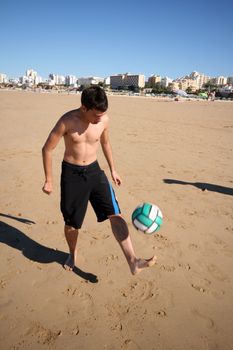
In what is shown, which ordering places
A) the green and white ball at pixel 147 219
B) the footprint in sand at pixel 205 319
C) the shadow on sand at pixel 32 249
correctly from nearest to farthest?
the footprint in sand at pixel 205 319
the green and white ball at pixel 147 219
the shadow on sand at pixel 32 249

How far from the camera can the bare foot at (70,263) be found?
3539 millimetres

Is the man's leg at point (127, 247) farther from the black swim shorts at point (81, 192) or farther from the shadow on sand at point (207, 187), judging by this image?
the shadow on sand at point (207, 187)

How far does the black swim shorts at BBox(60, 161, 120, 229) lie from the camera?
316 cm

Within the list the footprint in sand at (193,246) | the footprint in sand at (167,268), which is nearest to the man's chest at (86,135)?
the footprint in sand at (167,268)

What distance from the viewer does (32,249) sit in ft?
12.9

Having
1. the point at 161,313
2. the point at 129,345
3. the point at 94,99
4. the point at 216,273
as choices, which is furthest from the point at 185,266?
the point at 94,99

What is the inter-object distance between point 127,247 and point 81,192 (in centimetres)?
77

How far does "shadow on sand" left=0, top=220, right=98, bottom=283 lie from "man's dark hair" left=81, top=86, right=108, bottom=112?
1876 millimetres

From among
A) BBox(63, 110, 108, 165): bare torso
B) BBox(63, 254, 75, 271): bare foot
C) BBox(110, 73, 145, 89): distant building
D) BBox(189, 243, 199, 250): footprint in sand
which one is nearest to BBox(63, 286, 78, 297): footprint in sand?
BBox(63, 254, 75, 271): bare foot

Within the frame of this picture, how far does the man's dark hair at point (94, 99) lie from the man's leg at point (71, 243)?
1.36 metres

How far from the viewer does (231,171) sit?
24.9 ft

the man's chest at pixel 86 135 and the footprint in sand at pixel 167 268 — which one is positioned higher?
the man's chest at pixel 86 135

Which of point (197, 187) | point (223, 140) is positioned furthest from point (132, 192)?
point (223, 140)

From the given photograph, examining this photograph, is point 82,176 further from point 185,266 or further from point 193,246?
point 193,246
